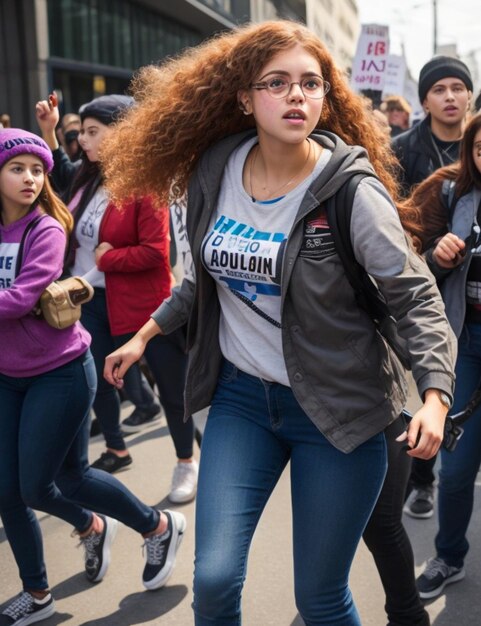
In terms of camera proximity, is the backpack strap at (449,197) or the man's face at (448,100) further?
the man's face at (448,100)

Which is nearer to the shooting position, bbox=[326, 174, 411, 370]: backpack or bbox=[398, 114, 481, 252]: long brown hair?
bbox=[326, 174, 411, 370]: backpack

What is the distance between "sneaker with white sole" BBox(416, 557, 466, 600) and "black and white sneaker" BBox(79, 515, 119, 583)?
130 cm

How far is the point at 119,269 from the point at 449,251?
204 cm

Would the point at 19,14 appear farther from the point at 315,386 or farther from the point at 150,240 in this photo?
the point at 315,386

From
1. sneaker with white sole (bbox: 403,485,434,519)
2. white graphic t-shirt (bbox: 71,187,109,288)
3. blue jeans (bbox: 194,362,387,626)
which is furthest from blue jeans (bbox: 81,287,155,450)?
blue jeans (bbox: 194,362,387,626)

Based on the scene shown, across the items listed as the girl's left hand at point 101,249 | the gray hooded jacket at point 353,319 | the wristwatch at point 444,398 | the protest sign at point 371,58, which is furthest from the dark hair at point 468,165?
the protest sign at point 371,58

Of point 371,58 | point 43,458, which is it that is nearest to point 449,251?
point 43,458

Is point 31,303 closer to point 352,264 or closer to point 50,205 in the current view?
point 50,205

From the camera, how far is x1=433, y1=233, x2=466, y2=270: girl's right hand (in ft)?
11.5

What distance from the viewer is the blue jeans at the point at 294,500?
2416mm

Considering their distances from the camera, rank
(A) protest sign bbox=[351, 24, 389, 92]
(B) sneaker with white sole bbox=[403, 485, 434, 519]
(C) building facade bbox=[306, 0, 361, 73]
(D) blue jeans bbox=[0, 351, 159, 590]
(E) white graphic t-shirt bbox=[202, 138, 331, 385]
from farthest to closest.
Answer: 1. (C) building facade bbox=[306, 0, 361, 73]
2. (A) protest sign bbox=[351, 24, 389, 92]
3. (B) sneaker with white sole bbox=[403, 485, 434, 519]
4. (D) blue jeans bbox=[0, 351, 159, 590]
5. (E) white graphic t-shirt bbox=[202, 138, 331, 385]

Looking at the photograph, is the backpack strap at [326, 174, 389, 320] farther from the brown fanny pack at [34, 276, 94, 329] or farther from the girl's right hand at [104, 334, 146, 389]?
the brown fanny pack at [34, 276, 94, 329]

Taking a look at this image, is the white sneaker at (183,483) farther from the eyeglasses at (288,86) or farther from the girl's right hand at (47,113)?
the eyeglasses at (288,86)

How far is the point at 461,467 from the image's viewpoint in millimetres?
3736
